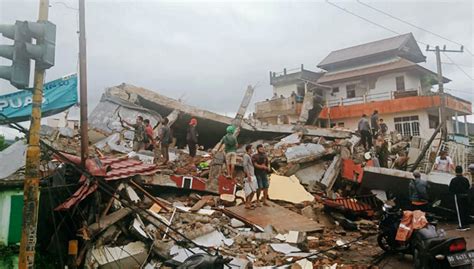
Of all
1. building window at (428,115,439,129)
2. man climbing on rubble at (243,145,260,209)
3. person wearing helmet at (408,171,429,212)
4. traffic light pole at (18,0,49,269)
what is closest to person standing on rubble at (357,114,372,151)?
person wearing helmet at (408,171,429,212)

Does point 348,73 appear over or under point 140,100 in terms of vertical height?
over

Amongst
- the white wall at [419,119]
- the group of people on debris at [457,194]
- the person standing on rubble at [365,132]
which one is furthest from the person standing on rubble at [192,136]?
the white wall at [419,119]

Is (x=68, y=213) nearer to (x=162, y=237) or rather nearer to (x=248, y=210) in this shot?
(x=162, y=237)

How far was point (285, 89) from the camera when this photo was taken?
36.1m

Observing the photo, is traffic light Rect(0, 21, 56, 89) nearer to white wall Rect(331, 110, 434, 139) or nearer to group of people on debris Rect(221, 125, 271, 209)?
→ group of people on debris Rect(221, 125, 271, 209)

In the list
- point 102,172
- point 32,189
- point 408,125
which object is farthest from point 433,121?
point 32,189

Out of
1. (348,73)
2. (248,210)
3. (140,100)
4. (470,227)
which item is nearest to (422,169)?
(470,227)

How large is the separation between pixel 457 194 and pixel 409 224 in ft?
11.2

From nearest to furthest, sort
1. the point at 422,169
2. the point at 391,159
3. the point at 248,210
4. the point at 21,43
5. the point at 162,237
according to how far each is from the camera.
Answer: the point at 21,43 < the point at 162,237 < the point at 248,210 < the point at 422,169 < the point at 391,159

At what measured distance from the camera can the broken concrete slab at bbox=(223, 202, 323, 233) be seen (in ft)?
26.1

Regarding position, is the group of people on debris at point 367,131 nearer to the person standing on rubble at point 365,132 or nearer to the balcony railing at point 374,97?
the person standing on rubble at point 365,132

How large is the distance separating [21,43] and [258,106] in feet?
98.0

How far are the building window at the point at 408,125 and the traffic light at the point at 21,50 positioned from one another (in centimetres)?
Result: 2781

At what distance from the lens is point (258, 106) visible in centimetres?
3362
